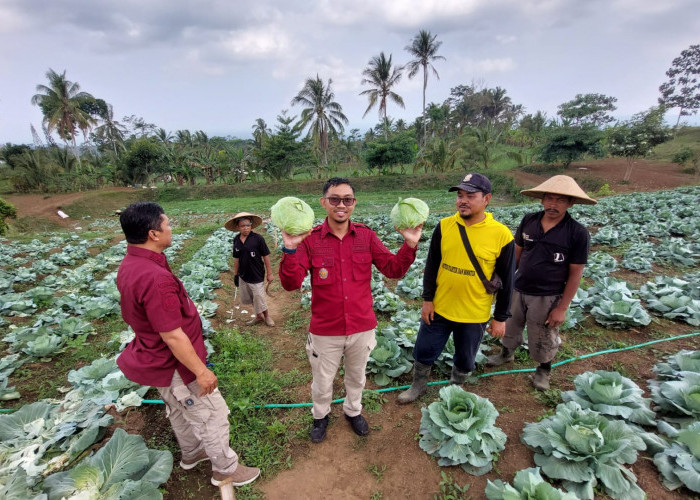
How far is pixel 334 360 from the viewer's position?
2789 mm

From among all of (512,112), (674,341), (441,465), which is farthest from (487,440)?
(512,112)

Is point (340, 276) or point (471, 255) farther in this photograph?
point (471, 255)

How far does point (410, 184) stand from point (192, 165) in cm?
2343

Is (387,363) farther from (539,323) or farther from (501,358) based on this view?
(539,323)

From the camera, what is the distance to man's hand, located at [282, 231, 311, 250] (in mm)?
2422

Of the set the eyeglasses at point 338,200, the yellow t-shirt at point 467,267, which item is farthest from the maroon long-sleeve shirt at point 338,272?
the yellow t-shirt at point 467,267

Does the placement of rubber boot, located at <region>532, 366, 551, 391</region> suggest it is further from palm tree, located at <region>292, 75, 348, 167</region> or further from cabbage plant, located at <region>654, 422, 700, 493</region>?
palm tree, located at <region>292, 75, 348, 167</region>

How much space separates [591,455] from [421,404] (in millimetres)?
1473

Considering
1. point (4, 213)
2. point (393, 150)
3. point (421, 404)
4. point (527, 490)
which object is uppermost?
point (393, 150)

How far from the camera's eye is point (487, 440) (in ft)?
8.54

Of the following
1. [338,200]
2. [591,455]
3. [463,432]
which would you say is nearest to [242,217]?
[338,200]

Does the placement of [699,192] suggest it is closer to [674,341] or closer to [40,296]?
[674,341]

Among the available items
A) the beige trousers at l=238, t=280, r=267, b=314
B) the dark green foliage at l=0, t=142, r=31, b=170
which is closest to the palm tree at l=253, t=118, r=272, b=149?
the dark green foliage at l=0, t=142, r=31, b=170

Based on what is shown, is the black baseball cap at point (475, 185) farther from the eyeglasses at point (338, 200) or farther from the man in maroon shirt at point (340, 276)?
the eyeglasses at point (338, 200)
